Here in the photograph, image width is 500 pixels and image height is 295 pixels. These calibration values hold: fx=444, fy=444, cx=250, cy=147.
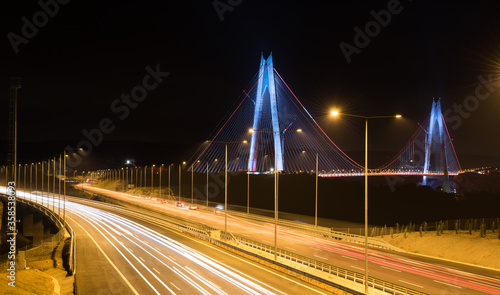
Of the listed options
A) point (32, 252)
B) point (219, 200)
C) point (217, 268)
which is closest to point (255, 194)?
point (219, 200)

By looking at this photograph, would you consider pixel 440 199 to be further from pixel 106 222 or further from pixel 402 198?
pixel 106 222

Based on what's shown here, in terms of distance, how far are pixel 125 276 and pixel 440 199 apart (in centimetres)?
5718

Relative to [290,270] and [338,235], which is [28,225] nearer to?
[338,235]

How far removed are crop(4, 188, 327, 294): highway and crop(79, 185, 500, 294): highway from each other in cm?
521

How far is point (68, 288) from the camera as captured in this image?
2162cm

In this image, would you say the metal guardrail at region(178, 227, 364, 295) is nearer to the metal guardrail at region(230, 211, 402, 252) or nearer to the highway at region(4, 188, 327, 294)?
the highway at region(4, 188, 327, 294)

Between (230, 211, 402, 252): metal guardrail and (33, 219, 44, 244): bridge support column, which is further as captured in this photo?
(33, 219, 44, 244): bridge support column

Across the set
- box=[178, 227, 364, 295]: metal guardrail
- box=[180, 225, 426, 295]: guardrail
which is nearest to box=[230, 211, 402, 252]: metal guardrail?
box=[180, 225, 426, 295]: guardrail

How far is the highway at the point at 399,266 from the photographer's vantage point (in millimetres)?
21531

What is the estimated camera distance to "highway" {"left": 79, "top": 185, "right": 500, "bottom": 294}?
70.6ft

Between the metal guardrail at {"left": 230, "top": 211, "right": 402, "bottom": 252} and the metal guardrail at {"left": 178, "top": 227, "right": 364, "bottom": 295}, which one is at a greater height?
the metal guardrail at {"left": 178, "top": 227, "right": 364, "bottom": 295}

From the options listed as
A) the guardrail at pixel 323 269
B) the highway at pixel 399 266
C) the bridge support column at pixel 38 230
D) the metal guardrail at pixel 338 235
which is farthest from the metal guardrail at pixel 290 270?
the bridge support column at pixel 38 230

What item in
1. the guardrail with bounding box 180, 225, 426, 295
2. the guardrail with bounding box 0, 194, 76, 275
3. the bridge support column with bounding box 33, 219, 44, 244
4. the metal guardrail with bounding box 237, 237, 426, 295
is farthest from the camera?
the bridge support column with bounding box 33, 219, 44, 244

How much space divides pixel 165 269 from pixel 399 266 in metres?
13.9
